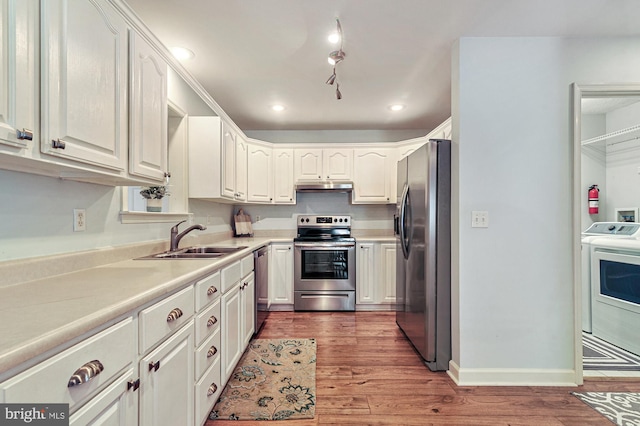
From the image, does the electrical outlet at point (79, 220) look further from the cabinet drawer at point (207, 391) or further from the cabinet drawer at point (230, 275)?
the cabinet drawer at point (207, 391)

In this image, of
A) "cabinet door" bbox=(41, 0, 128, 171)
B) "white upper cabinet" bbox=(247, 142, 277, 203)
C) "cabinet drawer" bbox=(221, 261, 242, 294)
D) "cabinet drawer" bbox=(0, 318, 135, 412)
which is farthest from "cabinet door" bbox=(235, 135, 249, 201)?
"cabinet drawer" bbox=(0, 318, 135, 412)

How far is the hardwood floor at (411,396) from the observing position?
5.59 ft

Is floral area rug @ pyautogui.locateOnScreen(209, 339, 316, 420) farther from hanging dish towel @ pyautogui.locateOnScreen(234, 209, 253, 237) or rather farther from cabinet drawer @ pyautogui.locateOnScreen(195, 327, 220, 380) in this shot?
hanging dish towel @ pyautogui.locateOnScreen(234, 209, 253, 237)

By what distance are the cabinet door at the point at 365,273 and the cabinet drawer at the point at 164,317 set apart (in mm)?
2566

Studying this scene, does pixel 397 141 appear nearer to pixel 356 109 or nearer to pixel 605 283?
pixel 356 109

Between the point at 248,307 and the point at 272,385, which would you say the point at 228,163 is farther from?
the point at 272,385

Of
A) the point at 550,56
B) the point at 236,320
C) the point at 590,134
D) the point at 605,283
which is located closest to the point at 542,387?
the point at 605,283

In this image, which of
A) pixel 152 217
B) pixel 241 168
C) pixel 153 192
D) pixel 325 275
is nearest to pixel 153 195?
pixel 153 192

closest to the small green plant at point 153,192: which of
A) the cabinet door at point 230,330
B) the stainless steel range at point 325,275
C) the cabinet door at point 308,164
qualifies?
the cabinet door at point 230,330

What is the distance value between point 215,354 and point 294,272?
6.59 feet

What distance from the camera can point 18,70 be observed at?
0.91 m

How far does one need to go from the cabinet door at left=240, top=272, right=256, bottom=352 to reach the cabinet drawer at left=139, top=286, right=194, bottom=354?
0.97 metres

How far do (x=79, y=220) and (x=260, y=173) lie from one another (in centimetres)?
260

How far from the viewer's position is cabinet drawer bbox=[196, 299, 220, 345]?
4.91 ft
